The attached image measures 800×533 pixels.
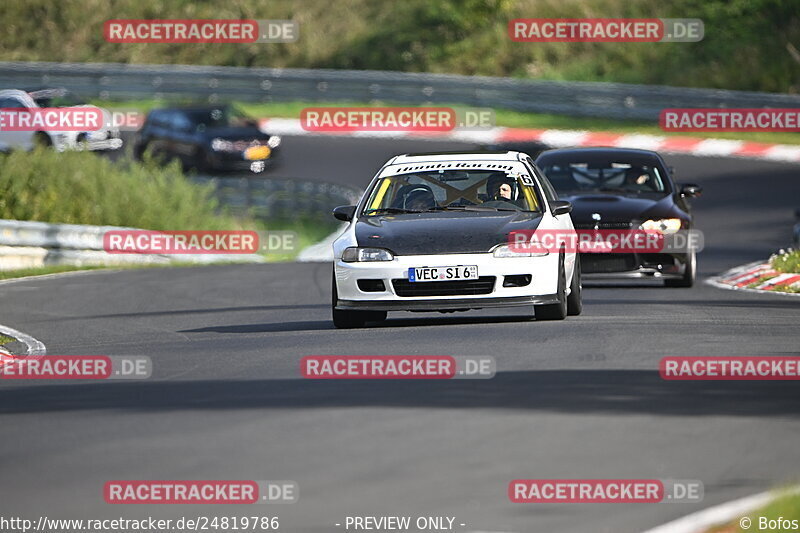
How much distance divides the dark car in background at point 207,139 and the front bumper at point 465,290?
67.9 ft

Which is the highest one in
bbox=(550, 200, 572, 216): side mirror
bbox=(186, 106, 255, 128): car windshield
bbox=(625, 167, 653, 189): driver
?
bbox=(186, 106, 255, 128): car windshield

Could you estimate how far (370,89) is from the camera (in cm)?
4069

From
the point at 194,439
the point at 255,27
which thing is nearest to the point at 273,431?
the point at 194,439

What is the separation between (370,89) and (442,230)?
28052 millimetres

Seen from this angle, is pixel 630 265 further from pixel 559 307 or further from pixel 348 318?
pixel 348 318

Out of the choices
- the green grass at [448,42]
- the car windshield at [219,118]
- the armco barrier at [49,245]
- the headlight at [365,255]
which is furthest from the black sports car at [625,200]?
the green grass at [448,42]

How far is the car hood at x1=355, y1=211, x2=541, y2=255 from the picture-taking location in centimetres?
1276

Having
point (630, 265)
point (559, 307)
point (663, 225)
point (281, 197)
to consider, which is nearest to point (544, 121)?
point (281, 197)

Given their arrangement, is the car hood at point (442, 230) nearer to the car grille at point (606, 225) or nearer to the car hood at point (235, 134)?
the car grille at point (606, 225)

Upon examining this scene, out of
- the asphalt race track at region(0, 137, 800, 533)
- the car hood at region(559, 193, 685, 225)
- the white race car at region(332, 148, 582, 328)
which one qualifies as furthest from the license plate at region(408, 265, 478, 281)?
the car hood at region(559, 193, 685, 225)

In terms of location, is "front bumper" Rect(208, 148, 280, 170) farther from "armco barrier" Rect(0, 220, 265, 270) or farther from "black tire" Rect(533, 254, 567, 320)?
"black tire" Rect(533, 254, 567, 320)

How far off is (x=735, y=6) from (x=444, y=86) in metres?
9.09

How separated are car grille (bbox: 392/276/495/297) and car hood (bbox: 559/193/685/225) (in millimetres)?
4814

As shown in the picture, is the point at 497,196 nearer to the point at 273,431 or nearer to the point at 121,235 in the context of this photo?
the point at 273,431
